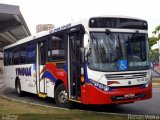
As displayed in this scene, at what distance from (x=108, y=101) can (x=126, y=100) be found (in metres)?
0.66

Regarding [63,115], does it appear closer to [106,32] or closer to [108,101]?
[108,101]

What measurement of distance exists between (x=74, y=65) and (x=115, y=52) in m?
1.60

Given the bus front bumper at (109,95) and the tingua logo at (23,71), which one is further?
the tingua logo at (23,71)

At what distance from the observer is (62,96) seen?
12953 millimetres

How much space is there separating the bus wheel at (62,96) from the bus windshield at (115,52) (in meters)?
2.22

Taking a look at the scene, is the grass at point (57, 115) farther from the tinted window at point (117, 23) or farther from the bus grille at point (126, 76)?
the tinted window at point (117, 23)

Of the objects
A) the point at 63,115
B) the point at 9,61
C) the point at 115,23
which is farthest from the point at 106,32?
the point at 9,61

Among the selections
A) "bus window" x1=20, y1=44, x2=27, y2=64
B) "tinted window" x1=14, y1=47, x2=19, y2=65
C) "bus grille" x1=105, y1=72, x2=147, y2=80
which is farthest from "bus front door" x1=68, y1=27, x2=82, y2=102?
"tinted window" x1=14, y1=47, x2=19, y2=65

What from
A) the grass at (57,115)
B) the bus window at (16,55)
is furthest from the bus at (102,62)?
the bus window at (16,55)

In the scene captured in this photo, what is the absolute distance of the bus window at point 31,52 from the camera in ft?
52.8

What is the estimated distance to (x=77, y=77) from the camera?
38.3 ft

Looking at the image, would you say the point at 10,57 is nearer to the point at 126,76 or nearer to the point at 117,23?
the point at 117,23

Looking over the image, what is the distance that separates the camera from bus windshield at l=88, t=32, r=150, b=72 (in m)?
10.9

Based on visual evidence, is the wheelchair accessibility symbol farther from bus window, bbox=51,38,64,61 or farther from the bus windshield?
bus window, bbox=51,38,64,61
